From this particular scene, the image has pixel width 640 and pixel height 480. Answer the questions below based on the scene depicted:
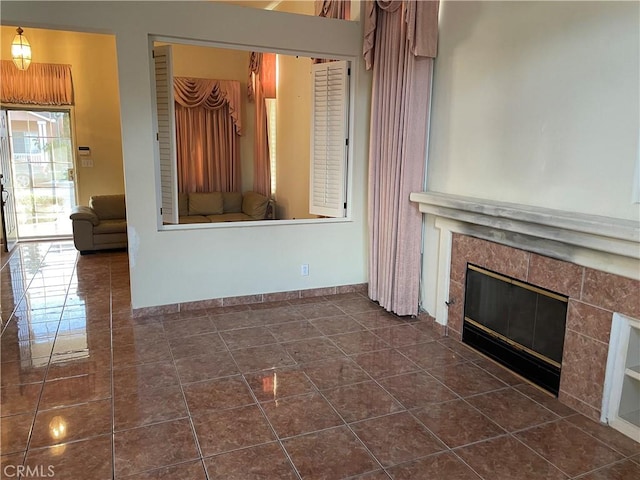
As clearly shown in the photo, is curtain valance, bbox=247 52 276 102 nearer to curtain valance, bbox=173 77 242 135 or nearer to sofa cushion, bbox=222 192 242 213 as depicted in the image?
curtain valance, bbox=173 77 242 135

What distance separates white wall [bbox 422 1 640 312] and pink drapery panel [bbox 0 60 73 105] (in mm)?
6010

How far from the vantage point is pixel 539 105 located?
9.04ft

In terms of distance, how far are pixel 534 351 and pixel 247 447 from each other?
1.84 meters

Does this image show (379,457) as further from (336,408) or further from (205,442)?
(205,442)

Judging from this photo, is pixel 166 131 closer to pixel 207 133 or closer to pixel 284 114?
pixel 284 114

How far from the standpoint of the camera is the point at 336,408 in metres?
2.59

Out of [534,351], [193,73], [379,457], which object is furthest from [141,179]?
[193,73]

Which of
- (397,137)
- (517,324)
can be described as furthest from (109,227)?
(517,324)

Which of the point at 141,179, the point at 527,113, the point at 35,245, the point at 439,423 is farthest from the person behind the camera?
the point at 35,245

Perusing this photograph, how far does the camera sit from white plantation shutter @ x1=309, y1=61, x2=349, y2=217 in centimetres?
439

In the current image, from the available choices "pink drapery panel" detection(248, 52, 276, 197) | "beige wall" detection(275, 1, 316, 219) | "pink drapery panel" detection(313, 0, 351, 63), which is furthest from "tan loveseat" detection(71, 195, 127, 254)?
"pink drapery panel" detection(313, 0, 351, 63)

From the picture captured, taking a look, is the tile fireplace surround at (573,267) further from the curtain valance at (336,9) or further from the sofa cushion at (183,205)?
the sofa cushion at (183,205)

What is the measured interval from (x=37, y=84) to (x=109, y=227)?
2582 mm

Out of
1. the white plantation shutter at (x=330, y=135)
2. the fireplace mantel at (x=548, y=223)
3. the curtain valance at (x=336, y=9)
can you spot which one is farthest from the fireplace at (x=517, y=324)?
the curtain valance at (x=336, y=9)
